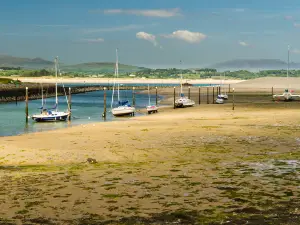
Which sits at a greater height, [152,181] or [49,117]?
[49,117]

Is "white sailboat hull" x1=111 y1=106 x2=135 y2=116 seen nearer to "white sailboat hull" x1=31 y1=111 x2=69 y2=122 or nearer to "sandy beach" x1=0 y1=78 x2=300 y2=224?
"white sailboat hull" x1=31 y1=111 x2=69 y2=122

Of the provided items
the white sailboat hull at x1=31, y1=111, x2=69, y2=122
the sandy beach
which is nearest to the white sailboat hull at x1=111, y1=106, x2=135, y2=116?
the white sailboat hull at x1=31, y1=111, x2=69, y2=122

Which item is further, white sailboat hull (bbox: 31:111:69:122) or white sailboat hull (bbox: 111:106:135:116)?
white sailboat hull (bbox: 111:106:135:116)

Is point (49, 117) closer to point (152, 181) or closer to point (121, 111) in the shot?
point (121, 111)

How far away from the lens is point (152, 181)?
739 inches

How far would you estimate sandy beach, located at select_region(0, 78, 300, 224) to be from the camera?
14125mm

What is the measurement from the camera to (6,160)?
24.8 meters

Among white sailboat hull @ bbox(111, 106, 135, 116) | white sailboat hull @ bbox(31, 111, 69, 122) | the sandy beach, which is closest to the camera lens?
the sandy beach

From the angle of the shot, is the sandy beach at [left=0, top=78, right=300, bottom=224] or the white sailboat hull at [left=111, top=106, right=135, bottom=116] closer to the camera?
the sandy beach at [left=0, top=78, right=300, bottom=224]

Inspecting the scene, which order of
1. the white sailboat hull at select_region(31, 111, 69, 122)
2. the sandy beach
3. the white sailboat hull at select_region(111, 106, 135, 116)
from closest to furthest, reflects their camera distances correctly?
the sandy beach → the white sailboat hull at select_region(31, 111, 69, 122) → the white sailboat hull at select_region(111, 106, 135, 116)

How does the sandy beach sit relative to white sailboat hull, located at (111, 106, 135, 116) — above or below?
below

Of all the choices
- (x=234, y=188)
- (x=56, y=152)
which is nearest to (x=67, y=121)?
(x=56, y=152)

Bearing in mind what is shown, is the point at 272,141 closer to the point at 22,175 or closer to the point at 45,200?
the point at 22,175

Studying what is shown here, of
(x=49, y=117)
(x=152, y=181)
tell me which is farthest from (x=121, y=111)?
(x=152, y=181)
